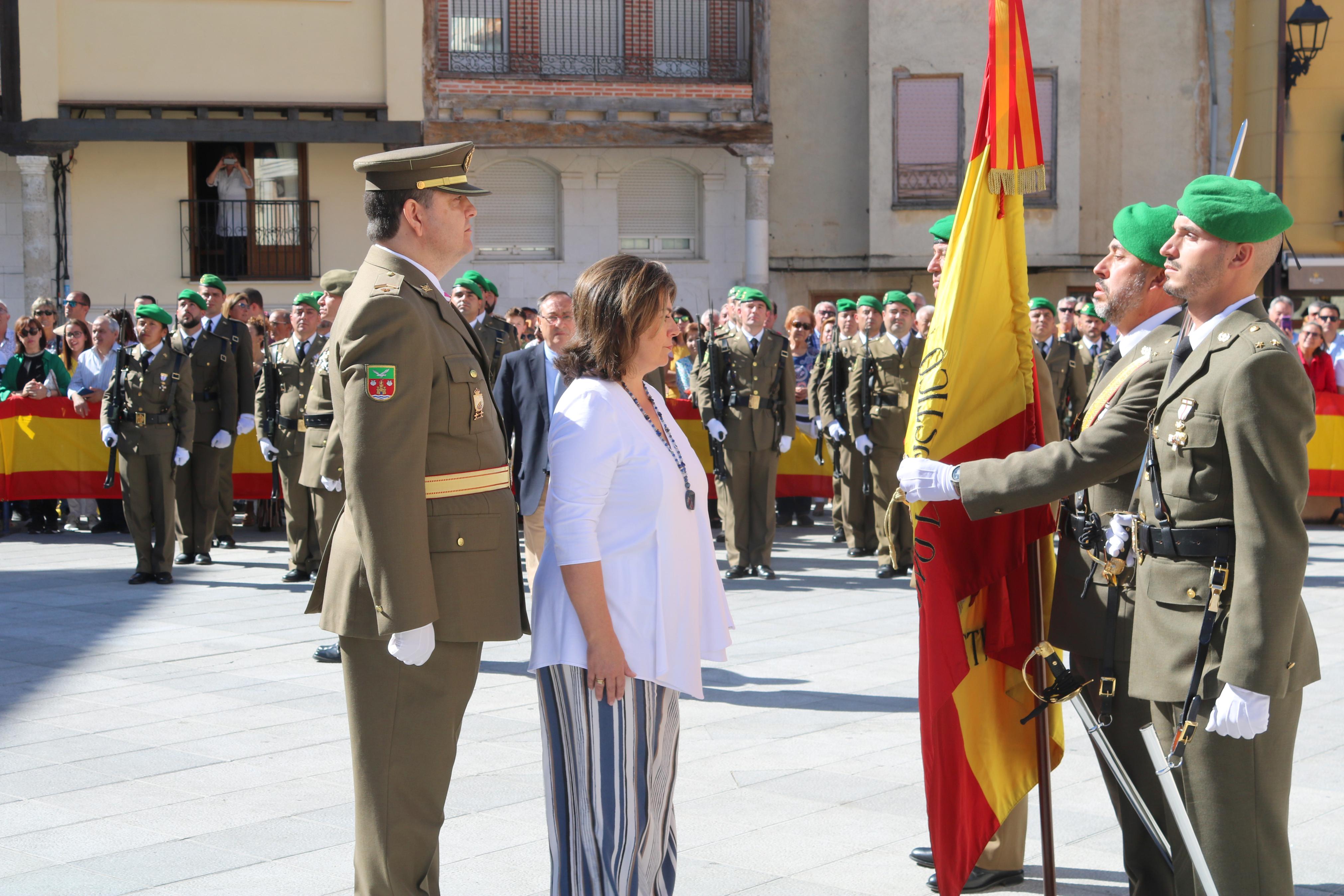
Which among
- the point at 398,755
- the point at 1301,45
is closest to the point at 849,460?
the point at 398,755

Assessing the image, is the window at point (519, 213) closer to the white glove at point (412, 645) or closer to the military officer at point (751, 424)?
the military officer at point (751, 424)

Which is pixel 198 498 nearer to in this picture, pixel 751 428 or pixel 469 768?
pixel 751 428

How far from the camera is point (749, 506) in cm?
1130

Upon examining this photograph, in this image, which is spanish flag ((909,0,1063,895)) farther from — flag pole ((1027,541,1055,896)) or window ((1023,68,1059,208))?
window ((1023,68,1059,208))

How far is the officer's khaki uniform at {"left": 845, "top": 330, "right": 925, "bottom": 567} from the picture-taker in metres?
11.6

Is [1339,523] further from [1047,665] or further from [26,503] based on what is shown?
[26,503]

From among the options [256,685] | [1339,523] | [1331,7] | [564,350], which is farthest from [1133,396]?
[1331,7]

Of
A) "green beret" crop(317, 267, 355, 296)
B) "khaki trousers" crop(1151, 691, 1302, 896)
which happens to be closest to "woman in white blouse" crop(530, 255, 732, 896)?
"khaki trousers" crop(1151, 691, 1302, 896)

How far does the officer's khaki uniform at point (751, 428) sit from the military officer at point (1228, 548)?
756cm

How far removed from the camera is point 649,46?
23781 mm

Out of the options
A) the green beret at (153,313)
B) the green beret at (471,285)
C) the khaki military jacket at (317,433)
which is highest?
the green beret at (471,285)

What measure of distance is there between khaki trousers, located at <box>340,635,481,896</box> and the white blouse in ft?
0.90

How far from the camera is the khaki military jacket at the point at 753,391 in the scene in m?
11.3

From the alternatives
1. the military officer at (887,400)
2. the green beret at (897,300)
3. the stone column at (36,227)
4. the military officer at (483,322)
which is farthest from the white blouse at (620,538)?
the stone column at (36,227)
